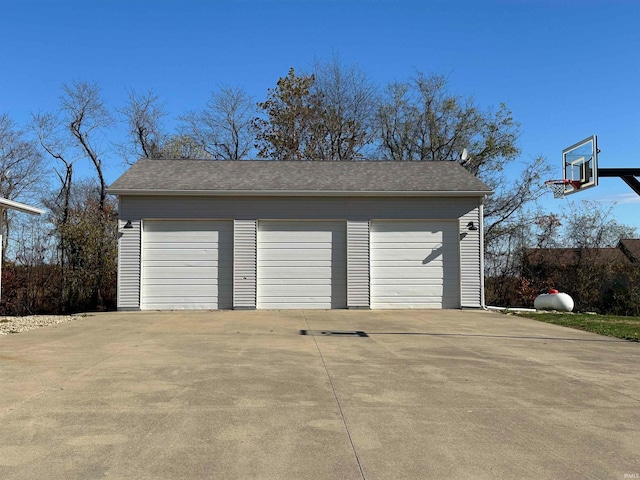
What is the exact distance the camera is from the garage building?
1448cm

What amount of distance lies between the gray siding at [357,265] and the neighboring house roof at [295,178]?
122 cm

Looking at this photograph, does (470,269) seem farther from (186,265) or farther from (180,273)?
(180,273)

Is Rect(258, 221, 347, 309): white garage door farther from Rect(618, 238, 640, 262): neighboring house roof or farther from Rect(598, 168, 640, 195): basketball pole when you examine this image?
Rect(618, 238, 640, 262): neighboring house roof

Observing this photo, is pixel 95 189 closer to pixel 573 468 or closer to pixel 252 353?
pixel 252 353

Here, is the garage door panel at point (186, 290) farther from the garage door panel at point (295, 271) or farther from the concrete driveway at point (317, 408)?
the concrete driveway at point (317, 408)

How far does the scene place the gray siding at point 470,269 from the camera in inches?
590

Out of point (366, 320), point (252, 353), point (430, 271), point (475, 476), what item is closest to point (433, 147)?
point (430, 271)

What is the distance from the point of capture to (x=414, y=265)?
1502cm

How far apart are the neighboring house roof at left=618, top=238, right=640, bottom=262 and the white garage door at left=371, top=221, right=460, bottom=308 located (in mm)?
9814

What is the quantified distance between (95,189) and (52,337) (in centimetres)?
1590

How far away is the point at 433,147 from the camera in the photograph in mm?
26234

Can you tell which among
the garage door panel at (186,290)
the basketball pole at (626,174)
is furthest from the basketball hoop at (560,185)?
the garage door panel at (186,290)

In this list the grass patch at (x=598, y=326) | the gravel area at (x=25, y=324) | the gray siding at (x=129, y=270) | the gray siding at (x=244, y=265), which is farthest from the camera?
the gray siding at (x=244, y=265)

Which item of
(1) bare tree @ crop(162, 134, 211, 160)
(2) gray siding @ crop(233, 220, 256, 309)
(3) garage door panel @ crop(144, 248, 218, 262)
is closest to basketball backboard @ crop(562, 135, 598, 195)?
(2) gray siding @ crop(233, 220, 256, 309)
